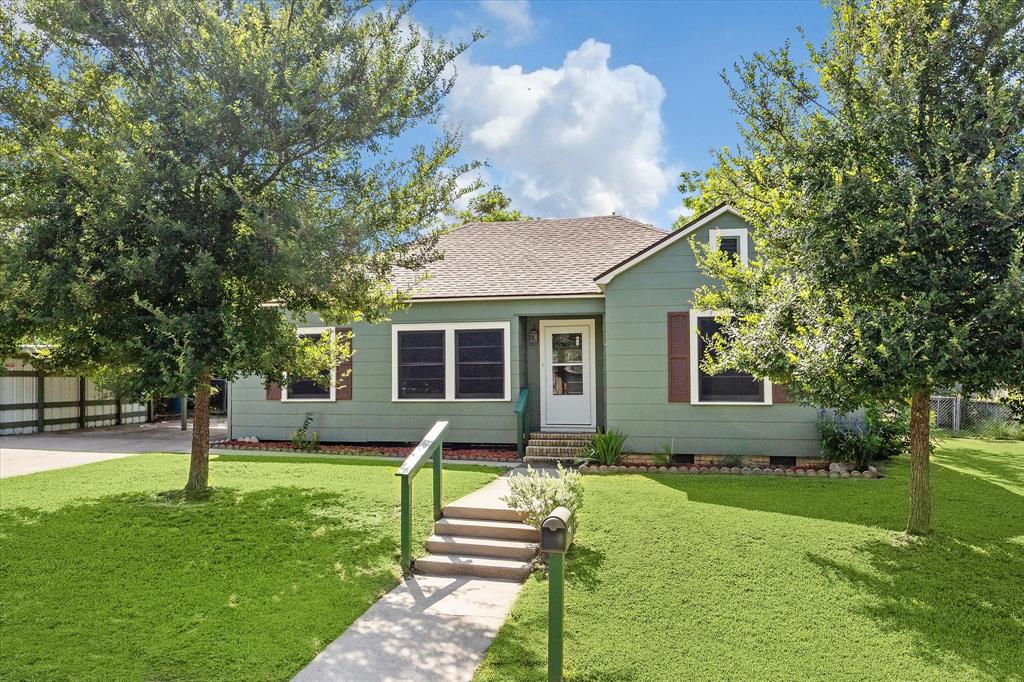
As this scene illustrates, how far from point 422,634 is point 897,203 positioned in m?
5.19

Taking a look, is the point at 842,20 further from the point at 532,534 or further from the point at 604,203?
the point at 604,203

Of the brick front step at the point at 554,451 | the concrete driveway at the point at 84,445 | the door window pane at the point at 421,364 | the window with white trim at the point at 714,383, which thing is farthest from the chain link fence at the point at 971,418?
the concrete driveway at the point at 84,445

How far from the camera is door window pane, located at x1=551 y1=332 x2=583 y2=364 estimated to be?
12.9 metres

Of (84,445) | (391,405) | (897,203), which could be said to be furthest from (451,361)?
(897,203)

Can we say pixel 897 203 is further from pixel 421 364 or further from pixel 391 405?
pixel 391 405

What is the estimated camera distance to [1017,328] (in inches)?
196

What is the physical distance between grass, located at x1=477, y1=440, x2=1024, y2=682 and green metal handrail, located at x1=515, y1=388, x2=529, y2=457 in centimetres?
375

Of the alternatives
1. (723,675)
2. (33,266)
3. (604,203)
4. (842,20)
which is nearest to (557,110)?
(604,203)

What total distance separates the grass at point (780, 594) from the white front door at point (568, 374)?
15.6 feet

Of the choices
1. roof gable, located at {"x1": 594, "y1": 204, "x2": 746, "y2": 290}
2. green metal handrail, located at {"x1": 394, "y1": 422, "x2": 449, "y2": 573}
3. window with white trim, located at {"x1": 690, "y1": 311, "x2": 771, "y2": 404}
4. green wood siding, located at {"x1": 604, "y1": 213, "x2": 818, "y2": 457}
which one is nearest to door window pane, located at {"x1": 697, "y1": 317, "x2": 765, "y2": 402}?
window with white trim, located at {"x1": 690, "y1": 311, "x2": 771, "y2": 404}

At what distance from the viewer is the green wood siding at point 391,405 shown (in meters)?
12.4

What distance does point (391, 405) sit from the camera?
13.0 meters

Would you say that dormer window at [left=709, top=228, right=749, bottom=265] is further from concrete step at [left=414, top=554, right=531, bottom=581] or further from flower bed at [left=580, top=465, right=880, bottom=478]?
concrete step at [left=414, top=554, right=531, bottom=581]

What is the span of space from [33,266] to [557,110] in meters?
13.2
